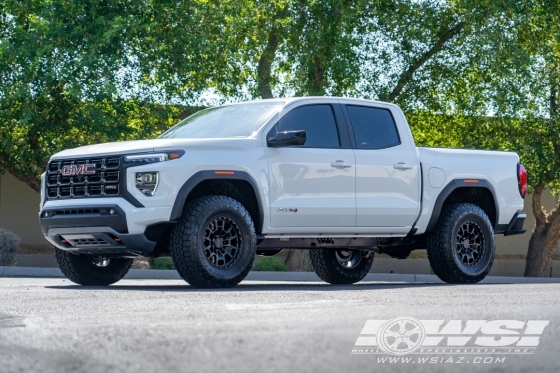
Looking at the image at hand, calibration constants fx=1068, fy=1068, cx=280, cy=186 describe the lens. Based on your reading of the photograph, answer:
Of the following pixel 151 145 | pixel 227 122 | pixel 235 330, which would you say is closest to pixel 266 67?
pixel 227 122

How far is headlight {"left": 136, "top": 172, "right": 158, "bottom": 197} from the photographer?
10414 millimetres

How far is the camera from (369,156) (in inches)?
472

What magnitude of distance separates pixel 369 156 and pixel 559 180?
16275 millimetres

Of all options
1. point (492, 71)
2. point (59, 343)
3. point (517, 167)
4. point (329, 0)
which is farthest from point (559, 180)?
point (59, 343)

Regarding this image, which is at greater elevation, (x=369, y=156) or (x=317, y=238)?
(x=369, y=156)

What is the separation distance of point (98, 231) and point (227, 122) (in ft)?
6.71

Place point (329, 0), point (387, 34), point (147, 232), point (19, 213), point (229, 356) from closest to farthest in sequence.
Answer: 1. point (229, 356)
2. point (147, 232)
3. point (329, 0)
4. point (387, 34)
5. point (19, 213)

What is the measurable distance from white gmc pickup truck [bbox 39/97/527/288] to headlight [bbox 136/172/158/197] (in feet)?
0.04

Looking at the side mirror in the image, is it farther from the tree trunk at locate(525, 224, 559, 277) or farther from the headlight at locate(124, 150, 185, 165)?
the tree trunk at locate(525, 224, 559, 277)

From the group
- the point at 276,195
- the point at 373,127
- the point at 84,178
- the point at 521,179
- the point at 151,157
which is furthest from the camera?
the point at 521,179

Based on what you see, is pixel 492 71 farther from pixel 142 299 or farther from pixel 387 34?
pixel 142 299

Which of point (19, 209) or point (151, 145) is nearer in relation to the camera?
point (151, 145)

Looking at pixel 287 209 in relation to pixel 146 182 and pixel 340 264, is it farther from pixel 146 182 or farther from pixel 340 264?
pixel 340 264

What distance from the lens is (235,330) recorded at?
233 inches
